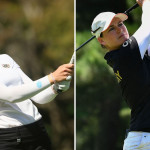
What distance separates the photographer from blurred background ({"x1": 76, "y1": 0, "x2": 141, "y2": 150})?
9.05 metres

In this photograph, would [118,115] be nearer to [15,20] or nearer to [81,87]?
[81,87]

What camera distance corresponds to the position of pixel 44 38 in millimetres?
11469

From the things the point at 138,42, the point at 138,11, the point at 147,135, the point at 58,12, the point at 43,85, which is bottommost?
the point at 147,135

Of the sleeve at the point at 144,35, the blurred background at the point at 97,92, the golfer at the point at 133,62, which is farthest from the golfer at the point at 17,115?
the blurred background at the point at 97,92

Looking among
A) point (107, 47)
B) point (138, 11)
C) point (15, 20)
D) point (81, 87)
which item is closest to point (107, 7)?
point (138, 11)

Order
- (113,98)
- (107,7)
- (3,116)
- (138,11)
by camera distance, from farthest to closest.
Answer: (113,98), (107,7), (138,11), (3,116)

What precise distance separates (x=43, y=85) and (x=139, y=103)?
0.60 meters

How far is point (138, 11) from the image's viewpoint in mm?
8742

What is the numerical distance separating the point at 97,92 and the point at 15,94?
A: 7.10m

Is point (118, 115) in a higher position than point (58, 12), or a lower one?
lower

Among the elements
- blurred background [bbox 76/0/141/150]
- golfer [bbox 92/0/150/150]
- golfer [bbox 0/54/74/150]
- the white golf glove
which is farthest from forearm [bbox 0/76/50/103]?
blurred background [bbox 76/0/141/150]

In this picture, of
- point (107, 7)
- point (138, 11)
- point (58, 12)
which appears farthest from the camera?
point (58, 12)

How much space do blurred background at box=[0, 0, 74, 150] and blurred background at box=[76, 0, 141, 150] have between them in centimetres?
56

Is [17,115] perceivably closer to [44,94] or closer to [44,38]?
[44,94]
